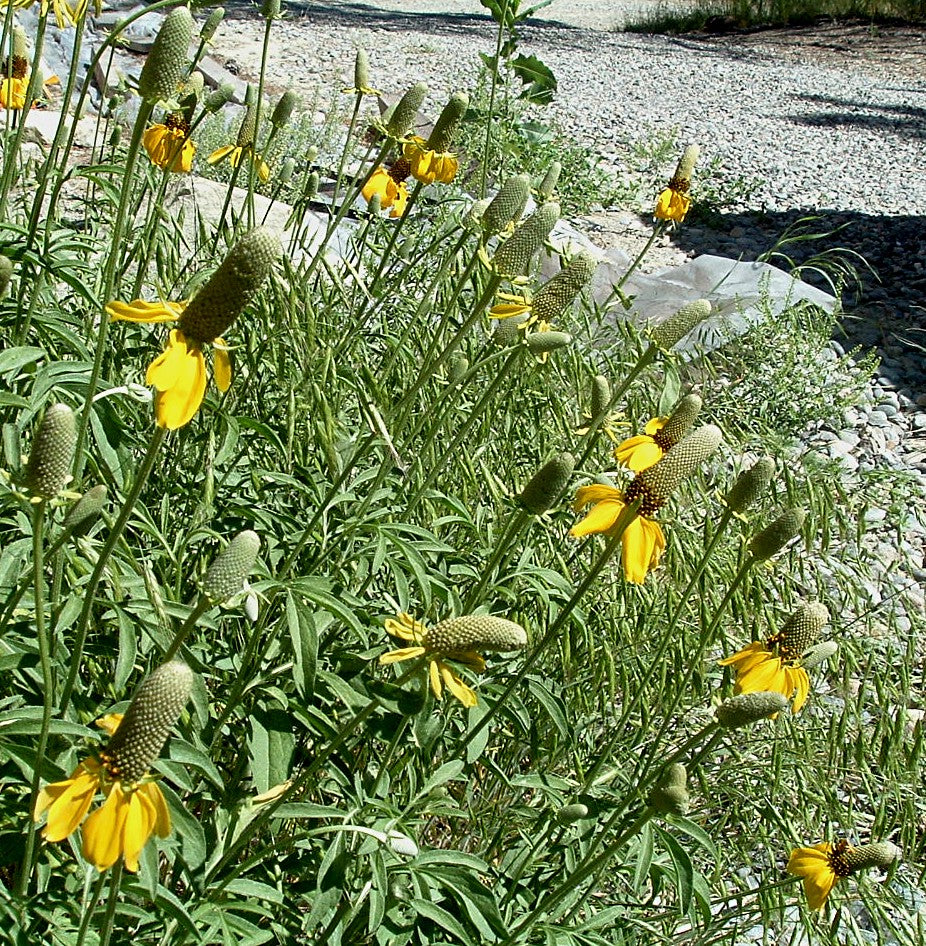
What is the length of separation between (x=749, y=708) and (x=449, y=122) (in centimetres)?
125

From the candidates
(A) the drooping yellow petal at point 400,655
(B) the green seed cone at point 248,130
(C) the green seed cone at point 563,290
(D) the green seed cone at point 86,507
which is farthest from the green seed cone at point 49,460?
(B) the green seed cone at point 248,130

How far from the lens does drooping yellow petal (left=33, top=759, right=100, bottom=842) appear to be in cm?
102

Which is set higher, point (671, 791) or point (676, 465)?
point (676, 465)

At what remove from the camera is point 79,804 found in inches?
40.7

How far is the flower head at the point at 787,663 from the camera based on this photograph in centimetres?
168

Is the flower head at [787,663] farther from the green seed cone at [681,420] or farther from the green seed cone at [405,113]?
the green seed cone at [405,113]

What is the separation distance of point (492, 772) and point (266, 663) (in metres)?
0.49

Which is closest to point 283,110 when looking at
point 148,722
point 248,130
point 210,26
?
point 248,130

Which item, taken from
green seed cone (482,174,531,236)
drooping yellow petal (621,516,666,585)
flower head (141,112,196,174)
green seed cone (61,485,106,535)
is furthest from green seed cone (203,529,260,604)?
flower head (141,112,196,174)

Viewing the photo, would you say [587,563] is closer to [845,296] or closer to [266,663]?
[266,663]

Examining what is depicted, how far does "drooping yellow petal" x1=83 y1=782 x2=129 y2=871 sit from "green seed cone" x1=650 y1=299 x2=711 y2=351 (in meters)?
1.18

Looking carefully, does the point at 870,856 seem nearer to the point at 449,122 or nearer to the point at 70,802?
the point at 70,802

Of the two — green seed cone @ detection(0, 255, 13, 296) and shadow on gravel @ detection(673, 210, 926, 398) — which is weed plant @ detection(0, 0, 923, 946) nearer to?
green seed cone @ detection(0, 255, 13, 296)

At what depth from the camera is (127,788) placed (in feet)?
3.39
